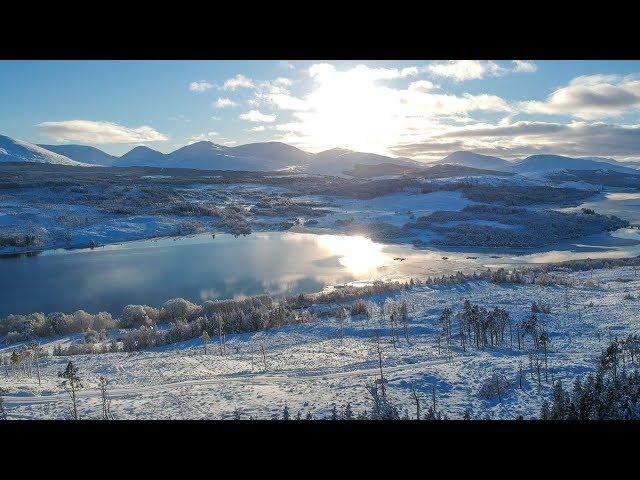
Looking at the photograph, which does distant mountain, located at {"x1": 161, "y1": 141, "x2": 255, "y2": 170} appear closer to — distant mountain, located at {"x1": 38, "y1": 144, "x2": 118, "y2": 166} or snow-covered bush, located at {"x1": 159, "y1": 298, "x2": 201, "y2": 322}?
distant mountain, located at {"x1": 38, "y1": 144, "x2": 118, "y2": 166}

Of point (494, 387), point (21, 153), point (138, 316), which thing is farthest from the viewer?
point (21, 153)

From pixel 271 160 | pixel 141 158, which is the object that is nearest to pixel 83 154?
pixel 141 158

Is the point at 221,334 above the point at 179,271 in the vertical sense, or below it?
below

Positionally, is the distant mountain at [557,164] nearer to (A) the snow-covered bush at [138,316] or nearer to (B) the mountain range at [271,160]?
(B) the mountain range at [271,160]

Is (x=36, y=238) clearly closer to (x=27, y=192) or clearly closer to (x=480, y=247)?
(x=27, y=192)

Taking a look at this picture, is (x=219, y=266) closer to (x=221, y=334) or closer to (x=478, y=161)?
(x=221, y=334)

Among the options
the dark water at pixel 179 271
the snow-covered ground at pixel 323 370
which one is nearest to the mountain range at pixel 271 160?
the dark water at pixel 179 271
